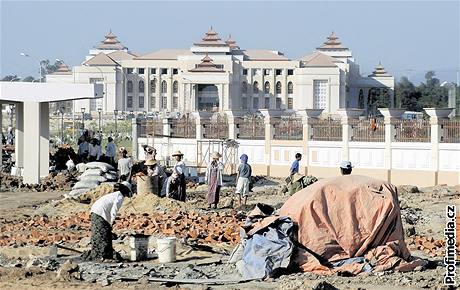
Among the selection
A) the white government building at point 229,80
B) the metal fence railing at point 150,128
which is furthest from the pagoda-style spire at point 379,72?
the metal fence railing at point 150,128

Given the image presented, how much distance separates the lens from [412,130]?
1308 inches

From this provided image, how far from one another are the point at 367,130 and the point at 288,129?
3488 mm

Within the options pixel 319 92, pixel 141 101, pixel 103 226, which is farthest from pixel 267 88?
pixel 103 226

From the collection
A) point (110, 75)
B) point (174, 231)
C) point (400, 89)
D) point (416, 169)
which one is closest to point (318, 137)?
point (416, 169)

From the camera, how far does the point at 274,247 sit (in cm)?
1287

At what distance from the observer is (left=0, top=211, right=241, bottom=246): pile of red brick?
16.3m

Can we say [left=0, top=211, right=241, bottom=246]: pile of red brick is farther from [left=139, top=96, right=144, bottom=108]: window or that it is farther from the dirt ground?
[left=139, top=96, right=144, bottom=108]: window

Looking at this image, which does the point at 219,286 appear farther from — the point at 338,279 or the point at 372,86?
the point at 372,86

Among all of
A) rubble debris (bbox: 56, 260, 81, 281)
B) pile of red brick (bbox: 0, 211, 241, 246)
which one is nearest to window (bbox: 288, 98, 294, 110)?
pile of red brick (bbox: 0, 211, 241, 246)

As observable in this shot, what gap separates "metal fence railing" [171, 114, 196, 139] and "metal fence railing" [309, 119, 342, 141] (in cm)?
539

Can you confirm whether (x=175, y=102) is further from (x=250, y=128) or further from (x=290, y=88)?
(x=250, y=128)

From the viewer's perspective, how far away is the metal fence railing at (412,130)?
107ft

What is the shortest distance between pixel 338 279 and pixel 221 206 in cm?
994

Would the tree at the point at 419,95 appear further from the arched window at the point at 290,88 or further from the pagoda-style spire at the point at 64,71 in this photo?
the pagoda-style spire at the point at 64,71
